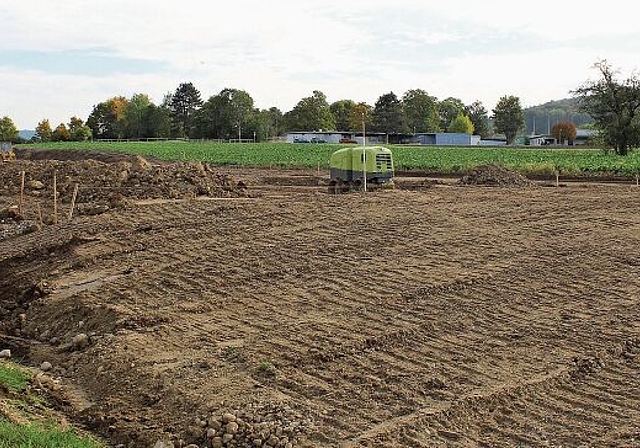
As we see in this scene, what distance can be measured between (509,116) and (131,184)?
9835 cm

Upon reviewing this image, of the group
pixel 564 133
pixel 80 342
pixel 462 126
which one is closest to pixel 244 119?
pixel 462 126

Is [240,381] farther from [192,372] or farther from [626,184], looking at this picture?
[626,184]

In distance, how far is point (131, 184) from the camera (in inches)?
798

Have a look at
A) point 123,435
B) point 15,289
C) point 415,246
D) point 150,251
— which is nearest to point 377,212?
point 415,246

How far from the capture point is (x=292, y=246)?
13.6 meters

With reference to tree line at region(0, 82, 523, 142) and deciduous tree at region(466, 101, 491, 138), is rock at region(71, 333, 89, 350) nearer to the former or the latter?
tree line at region(0, 82, 523, 142)

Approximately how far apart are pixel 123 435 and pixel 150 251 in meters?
6.48

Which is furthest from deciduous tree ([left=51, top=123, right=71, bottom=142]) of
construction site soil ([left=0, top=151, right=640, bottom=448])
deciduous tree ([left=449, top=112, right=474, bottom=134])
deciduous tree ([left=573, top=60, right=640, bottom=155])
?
construction site soil ([left=0, top=151, right=640, bottom=448])

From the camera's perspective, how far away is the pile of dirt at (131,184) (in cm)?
1981

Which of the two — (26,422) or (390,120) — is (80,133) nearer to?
(390,120)

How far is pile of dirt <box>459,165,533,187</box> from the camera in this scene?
27.3m

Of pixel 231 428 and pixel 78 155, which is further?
pixel 78 155

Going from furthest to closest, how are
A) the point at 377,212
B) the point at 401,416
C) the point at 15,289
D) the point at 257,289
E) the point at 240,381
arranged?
the point at 377,212 < the point at 15,289 < the point at 257,289 < the point at 240,381 < the point at 401,416

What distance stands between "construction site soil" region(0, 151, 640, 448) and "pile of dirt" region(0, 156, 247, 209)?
1.95 metres
